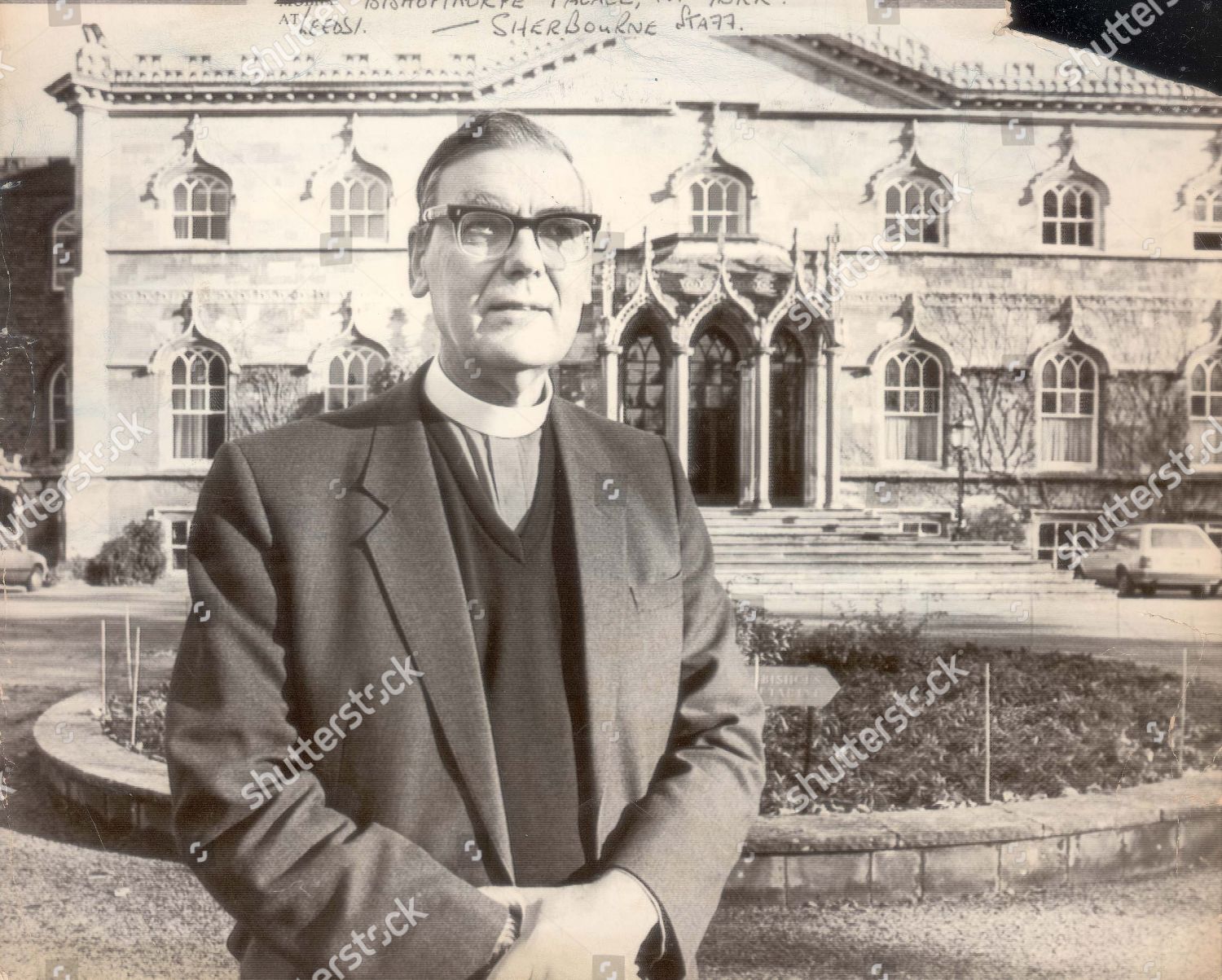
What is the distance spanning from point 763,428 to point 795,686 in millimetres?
961

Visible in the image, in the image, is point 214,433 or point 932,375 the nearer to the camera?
point 214,433

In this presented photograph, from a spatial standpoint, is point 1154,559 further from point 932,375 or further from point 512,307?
point 512,307

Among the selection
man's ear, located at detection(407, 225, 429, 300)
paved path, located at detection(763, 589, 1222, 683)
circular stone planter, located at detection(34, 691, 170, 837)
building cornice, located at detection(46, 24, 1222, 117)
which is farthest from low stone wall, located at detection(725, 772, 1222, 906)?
building cornice, located at detection(46, 24, 1222, 117)

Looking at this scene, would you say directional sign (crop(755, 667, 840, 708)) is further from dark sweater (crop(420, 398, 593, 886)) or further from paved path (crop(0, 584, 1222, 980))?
dark sweater (crop(420, 398, 593, 886))

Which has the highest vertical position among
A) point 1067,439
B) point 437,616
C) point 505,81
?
point 505,81

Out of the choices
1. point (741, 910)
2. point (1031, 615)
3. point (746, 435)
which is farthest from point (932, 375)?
point (741, 910)

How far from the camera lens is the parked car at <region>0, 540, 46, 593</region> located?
3.80m

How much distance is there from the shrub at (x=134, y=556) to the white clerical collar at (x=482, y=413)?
130 centimetres

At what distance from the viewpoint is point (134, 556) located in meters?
3.72

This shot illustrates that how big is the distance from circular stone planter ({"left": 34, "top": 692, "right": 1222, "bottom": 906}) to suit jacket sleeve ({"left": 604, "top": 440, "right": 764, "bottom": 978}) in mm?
429

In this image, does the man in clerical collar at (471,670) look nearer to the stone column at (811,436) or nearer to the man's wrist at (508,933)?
the man's wrist at (508,933)

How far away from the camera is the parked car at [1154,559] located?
3834 mm

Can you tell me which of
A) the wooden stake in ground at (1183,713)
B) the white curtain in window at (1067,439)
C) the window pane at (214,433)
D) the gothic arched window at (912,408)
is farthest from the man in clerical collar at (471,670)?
the wooden stake in ground at (1183,713)

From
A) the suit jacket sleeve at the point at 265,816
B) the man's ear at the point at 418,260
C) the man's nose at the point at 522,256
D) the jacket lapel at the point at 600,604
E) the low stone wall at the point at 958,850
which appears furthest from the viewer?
the low stone wall at the point at 958,850
